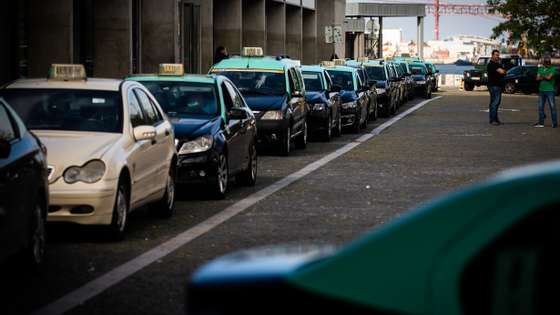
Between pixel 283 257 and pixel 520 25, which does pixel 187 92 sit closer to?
pixel 283 257

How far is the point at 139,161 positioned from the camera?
12766mm

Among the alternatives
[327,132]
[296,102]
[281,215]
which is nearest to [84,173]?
[281,215]

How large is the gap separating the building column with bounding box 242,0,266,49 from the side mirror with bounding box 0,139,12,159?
46815 mm

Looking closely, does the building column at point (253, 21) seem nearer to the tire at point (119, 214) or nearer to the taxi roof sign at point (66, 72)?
the taxi roof sign at point (66, 72)

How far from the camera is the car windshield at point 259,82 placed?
24641 mm

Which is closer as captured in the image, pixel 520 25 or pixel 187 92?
pixel 187 92

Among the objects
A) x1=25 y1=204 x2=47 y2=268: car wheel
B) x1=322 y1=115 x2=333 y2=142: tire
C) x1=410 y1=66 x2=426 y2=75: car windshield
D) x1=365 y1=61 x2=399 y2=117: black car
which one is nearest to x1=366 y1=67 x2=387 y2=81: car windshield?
x1=365 y1=61 x2=399 y2=117: black car

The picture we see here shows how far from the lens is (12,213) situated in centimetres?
940

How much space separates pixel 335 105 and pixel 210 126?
1440cm

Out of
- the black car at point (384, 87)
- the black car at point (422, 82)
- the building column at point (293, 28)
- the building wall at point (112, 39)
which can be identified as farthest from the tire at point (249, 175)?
the building column at point (293, 28)

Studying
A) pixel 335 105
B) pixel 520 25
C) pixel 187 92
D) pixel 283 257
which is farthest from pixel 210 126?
pixel 520 25

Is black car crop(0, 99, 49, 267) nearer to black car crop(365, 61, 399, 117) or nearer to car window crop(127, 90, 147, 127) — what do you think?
car window crop(127, 90, 147, 127)

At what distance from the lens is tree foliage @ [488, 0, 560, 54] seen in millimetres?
80812

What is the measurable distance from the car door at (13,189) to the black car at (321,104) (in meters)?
18.8
